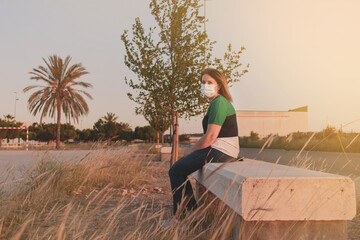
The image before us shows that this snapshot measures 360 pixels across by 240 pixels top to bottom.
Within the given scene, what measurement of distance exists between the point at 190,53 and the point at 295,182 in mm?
7601

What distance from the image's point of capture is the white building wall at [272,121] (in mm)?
41281

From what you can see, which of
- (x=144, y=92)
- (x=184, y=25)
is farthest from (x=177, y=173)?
(x=184, y=25)

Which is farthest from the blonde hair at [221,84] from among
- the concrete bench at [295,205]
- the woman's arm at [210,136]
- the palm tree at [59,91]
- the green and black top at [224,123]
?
the palm tree at [59,91]

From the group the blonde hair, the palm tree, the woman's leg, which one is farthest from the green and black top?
the palm tree

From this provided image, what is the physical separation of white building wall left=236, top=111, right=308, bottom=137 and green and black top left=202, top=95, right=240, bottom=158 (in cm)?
3798

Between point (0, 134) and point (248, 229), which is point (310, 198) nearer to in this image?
point (248, 229)

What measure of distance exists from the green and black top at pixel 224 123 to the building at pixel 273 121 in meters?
38.0

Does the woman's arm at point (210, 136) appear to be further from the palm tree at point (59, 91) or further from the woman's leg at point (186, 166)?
the palm tree at point (59, 91)

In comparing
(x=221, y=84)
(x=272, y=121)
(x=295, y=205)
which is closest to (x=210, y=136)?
(x=221, y=84)

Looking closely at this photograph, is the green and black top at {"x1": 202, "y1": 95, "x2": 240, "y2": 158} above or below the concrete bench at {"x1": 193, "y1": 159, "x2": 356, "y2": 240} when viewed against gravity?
above

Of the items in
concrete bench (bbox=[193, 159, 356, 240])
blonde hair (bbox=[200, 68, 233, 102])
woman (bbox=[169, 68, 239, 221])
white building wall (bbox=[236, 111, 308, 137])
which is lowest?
concrete bench (bbox=[193, 159, 356, 240])

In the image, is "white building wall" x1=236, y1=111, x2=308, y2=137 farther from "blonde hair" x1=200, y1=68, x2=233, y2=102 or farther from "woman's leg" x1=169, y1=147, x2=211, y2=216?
"woman's leg" x1=169, y1=147, x2=211, y2=216

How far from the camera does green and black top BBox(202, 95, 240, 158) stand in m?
3.00

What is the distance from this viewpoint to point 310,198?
1994mm
